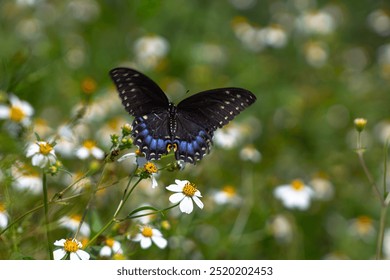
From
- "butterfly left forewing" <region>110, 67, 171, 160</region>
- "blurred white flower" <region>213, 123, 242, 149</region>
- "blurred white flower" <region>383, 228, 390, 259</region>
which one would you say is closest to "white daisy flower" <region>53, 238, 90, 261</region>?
"butterfly left forewing" <region>110, 67, 171, 160</region>

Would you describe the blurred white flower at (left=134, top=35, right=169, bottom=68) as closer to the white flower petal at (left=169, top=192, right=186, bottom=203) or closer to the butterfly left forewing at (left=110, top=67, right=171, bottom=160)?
the butterfly left forewing at (left=110, top=67, right=171, bottom=160)

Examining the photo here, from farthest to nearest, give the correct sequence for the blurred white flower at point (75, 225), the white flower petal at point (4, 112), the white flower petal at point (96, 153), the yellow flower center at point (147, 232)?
1. the white flower petal at point (4, 112)
2. the white flower petal at point (96, 153)
3. the blurred white flower at point (75, 225)
4. the yellow flower center at point (147, 232)

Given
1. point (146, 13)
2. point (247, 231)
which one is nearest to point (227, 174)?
point (247, 231)

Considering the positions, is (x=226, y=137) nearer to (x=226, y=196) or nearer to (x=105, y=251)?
(x=226, y=196)

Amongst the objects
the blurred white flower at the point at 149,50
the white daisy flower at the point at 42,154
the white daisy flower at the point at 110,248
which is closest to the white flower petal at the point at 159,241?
the white daisy flower at the point at 110,248

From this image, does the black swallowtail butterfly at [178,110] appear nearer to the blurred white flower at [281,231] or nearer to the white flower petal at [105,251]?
the white flower petal at [105,251]

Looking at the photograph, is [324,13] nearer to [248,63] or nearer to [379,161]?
[248,63]
